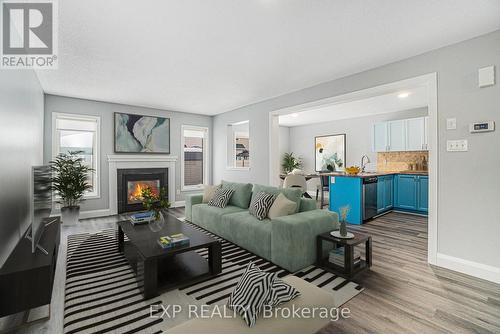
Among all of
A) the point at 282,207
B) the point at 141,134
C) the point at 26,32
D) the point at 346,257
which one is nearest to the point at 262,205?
the point at 282,207

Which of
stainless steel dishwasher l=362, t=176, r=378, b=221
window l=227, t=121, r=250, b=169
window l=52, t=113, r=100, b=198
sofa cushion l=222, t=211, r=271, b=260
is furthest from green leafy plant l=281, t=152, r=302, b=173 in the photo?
window l=52, t=113, r=100, b=198

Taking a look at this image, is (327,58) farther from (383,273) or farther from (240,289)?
(240,289)

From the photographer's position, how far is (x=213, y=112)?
6.50 meters

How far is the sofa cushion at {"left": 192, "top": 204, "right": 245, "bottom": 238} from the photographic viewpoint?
3705mm

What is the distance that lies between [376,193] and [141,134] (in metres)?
5.58

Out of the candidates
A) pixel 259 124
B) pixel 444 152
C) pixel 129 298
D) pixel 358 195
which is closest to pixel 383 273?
pixel 444 152

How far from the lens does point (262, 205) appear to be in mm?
3324

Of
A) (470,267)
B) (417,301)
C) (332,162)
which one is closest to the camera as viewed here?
(417,301)

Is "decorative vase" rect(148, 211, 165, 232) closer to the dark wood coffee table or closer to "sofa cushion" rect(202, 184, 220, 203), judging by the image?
the dark wood coffee table

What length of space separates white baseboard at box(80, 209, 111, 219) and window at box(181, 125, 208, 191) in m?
1.86

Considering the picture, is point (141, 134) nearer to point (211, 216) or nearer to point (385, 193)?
point (211, 216)

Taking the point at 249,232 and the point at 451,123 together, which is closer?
the point at 451,123

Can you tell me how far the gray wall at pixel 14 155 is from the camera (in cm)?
200

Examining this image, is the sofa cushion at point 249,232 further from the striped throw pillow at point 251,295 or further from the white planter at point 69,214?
the white planter at point 69,214
